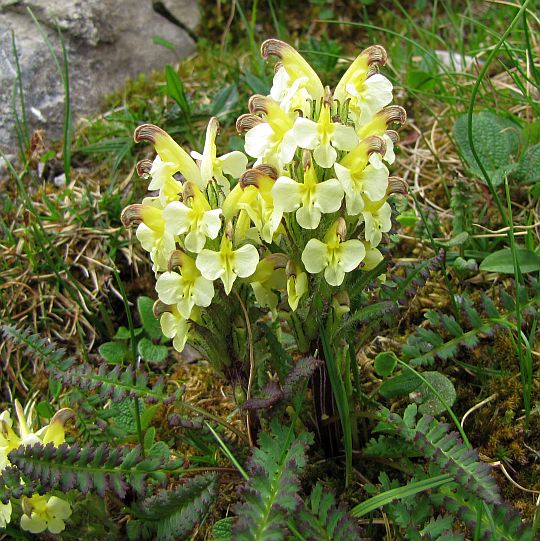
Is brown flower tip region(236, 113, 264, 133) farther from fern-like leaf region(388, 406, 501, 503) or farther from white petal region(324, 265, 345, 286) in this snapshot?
fern-like leaf region(388, 406, 501, 503)

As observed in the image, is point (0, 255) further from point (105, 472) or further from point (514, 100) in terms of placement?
point (514, 100)

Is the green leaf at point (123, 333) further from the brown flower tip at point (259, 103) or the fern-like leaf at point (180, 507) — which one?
the brown flower tip at point (259, 103)

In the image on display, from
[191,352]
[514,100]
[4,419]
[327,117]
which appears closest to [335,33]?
[514,100]

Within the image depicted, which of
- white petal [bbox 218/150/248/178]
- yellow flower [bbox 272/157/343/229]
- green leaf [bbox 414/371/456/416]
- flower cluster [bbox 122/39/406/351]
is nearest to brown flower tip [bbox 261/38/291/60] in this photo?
flower cluster [bbox 122/39/406/351]

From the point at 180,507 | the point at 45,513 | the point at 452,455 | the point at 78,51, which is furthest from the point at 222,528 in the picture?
the point at 78,51

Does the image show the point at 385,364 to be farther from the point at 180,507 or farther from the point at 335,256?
the point at 180,507

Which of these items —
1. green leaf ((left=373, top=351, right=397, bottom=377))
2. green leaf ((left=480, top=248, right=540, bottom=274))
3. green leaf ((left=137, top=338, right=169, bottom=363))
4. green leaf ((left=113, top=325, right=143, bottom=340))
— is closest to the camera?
green leaf ((left=373, top=351, right=397, bottom=377))

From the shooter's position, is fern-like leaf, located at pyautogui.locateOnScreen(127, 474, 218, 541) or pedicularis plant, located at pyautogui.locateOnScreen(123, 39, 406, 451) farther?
fern-like leaf, located at pyautogui.locateOnScreen(127, 474, 218, 541)
